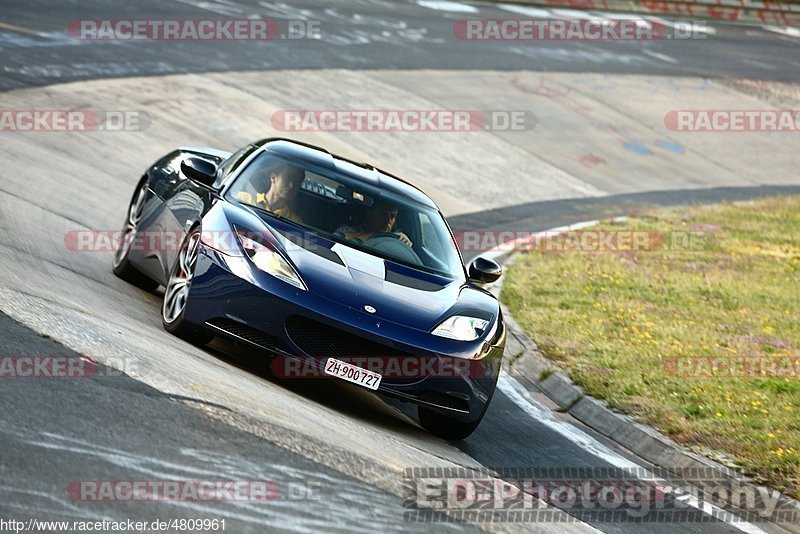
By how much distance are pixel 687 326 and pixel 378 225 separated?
15.6 feet

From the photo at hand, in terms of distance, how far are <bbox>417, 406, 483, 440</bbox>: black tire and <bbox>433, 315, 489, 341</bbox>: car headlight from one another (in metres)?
0.53

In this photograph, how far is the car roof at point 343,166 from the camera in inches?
377

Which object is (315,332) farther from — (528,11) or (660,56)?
(528,11)

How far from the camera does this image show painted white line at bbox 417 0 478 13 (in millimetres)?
32812

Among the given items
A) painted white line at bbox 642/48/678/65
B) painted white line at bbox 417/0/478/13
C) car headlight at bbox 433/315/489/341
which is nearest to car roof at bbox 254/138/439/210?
car headlight at bbox 433/315/489/341

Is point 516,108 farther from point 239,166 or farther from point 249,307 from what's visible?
point 249,307

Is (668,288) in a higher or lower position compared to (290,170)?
lower

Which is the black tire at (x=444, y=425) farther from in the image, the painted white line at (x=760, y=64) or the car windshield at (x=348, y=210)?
the painted white line at (x=760, y=64)

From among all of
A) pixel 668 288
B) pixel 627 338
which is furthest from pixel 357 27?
pixel 627 338

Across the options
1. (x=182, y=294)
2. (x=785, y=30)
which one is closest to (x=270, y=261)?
(x=182, y=294)

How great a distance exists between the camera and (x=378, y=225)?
9141 mm

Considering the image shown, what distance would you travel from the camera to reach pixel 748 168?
83.7ft

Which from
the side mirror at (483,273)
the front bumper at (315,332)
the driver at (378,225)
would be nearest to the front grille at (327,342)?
the front bumper at (315,332)

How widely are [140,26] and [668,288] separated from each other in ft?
40.1
